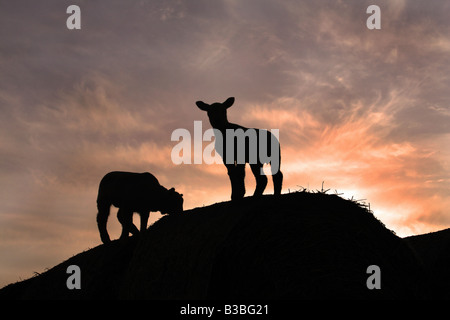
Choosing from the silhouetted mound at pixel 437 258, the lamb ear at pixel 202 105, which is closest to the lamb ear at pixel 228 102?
the lamb ear at pixel 202 105

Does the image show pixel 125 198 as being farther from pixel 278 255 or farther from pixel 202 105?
pixel 278 255

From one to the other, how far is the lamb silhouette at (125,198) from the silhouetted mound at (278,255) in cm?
326

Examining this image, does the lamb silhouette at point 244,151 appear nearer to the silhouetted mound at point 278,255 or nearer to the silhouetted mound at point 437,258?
the silhouetted mound at point 278,255

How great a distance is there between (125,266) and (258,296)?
2.87 metres

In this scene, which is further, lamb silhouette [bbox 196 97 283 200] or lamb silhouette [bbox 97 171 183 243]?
lamb silhouette [bbox 97 171 183 243]

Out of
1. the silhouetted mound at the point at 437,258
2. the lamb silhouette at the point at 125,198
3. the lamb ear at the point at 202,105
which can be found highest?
the lamb ear at the point at 202,105

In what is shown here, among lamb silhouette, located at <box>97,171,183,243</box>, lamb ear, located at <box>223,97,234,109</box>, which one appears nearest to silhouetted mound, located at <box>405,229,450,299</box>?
lamb ear, located at <box>223,97,234,109</box>

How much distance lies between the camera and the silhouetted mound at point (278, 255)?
6629mm

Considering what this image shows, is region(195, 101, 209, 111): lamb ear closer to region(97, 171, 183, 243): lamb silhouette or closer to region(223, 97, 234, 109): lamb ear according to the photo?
region(223, 97, 234, 109): lamb ear

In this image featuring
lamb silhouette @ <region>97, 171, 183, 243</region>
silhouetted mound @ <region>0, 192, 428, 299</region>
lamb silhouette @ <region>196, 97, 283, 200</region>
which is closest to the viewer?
silhouetted mound @ <region>0, 192, 428, 299</region>

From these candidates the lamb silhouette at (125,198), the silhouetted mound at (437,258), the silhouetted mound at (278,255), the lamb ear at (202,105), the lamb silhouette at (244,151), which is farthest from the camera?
the lamb silhouette at (125,198)

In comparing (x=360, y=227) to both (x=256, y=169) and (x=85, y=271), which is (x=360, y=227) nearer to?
(x=256, y=169)

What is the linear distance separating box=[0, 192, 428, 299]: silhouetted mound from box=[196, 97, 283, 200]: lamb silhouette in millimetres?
737

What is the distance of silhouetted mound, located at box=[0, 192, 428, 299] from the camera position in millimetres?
6629
